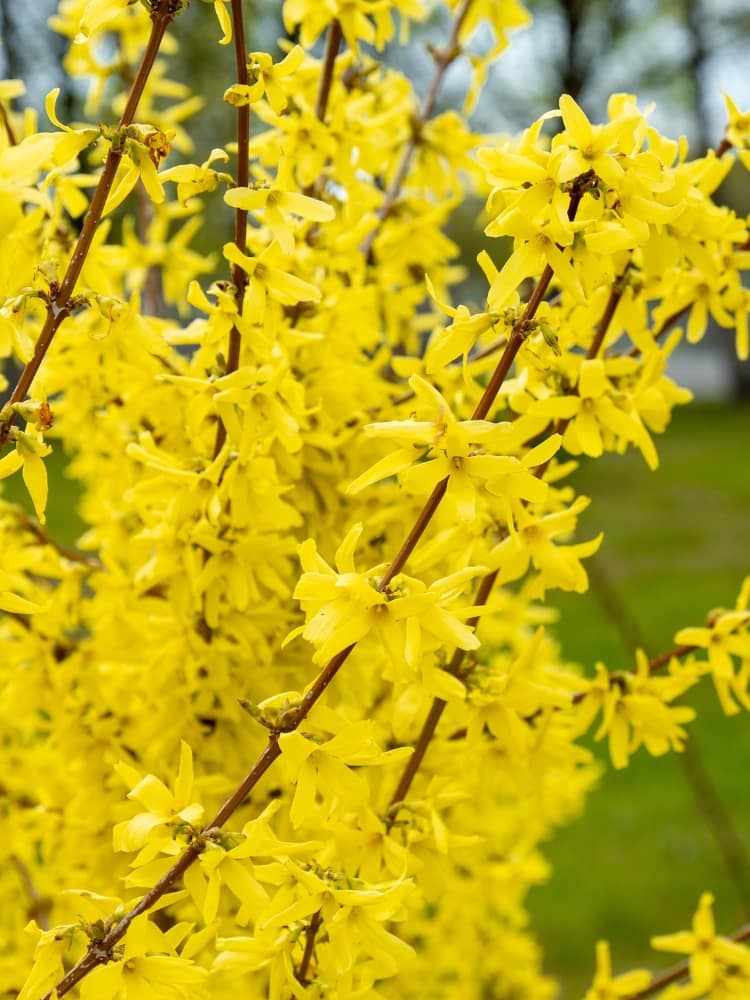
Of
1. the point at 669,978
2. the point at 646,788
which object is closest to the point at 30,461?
the point at 669,978

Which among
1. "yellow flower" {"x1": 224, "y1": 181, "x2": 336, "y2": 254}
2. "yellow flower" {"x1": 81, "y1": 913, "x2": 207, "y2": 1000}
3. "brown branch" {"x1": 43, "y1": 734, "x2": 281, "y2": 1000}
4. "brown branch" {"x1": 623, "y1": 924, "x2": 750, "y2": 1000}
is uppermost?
"yellow flower" {"x1": 224, "y1": 181, "x2": 336, "y2": 254}

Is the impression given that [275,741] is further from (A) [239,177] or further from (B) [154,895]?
(A) [239,177]

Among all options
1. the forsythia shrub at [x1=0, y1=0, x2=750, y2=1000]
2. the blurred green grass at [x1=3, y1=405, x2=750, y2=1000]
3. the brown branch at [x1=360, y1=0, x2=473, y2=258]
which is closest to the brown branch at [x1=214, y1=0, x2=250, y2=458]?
the forsythia shrub at [x1=0, y1=0, x2=750, y2=1000]

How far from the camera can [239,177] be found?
0.93 metres

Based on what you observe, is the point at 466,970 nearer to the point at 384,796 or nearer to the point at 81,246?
the point at 384,796

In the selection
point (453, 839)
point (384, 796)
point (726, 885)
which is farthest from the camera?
point (726, 885)

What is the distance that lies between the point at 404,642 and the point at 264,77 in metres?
0.47

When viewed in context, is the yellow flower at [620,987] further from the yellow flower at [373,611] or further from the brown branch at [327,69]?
the brown branch at [327,69]

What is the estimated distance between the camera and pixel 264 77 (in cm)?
93

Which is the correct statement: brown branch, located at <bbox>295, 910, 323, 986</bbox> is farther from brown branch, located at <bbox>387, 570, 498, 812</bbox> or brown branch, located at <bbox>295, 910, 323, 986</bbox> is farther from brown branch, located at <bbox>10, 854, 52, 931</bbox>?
brown branch, located at <bbox>10, 854, 52, 931</bbox>

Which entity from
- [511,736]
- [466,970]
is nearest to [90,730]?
[511,736]

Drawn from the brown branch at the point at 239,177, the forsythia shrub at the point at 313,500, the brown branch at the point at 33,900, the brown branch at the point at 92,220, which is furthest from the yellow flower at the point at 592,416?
Result: the brown branch at the point at 33,900

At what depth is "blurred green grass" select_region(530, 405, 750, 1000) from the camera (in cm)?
362

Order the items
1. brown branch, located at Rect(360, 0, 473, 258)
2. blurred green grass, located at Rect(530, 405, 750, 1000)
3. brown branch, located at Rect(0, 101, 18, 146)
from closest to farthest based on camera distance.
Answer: brown branch, located at Rect(0, 101, 18, 146)
brown branch, located at Rect(360, 0, 473, 258)
blurred green grass, located at Rect(530, 405, 750, 1000)
